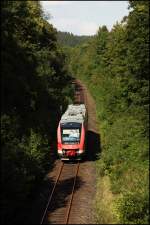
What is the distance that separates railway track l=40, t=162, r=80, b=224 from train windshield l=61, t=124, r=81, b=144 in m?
1.92

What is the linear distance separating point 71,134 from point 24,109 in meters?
5.76

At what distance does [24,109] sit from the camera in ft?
118

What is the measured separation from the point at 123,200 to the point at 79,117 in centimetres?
1339

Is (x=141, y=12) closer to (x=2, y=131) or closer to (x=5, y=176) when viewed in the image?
(x=2, y=131)

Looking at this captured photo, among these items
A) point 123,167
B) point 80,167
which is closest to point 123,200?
point 123,167

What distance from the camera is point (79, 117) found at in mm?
34312

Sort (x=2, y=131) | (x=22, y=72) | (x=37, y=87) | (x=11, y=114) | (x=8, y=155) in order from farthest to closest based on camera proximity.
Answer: (x=37, y=87) → (x=22, y=72) → (x=11, y=114) → (x=2, y=131) → (x=8, y=155)

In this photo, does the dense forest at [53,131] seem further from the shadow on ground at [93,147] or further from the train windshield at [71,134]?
the train windshield at [71,134]

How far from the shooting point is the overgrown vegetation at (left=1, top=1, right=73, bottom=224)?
2264cm

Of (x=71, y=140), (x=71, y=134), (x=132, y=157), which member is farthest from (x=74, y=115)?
(x=132, y=157)

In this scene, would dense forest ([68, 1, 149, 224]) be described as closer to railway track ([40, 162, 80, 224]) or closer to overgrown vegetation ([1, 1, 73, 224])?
railway track ([40, 162, 80, 224])

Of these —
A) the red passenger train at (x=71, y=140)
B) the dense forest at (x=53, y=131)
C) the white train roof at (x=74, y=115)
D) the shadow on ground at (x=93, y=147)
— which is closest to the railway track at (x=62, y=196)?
the red passenger train at (x=71, y=140)

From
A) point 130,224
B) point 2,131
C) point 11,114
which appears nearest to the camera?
point 130,224

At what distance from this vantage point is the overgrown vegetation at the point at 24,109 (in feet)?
74.3
